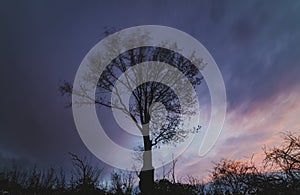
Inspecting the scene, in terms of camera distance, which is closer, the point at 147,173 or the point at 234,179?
the point at 234,179

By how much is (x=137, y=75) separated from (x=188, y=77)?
3641mm

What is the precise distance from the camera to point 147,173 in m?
15.5

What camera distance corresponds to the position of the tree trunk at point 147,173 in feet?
49.4

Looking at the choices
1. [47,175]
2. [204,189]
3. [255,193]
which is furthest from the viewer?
[47,175]

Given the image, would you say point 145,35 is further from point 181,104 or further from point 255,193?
point 255,193

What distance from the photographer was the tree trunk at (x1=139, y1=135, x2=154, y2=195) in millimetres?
15052

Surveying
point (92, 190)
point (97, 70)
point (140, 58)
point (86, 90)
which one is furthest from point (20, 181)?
point (140, 58)

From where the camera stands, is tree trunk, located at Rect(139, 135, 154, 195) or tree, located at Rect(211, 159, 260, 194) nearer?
tree, located at Rect(211, 159, 260, 194)

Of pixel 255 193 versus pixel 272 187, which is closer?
pixel 272 187

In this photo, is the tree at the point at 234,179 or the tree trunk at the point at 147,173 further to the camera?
the tree trunk at the point at 147,173

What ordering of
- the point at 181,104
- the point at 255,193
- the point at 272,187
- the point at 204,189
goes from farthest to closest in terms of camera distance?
the point at 181,104 < the point at 204,189 < the point at 255,193 < the point at 272,187

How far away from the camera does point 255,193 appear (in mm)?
6242

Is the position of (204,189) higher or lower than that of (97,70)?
lower

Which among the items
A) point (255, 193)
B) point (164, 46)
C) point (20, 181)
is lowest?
point (255, 193)
